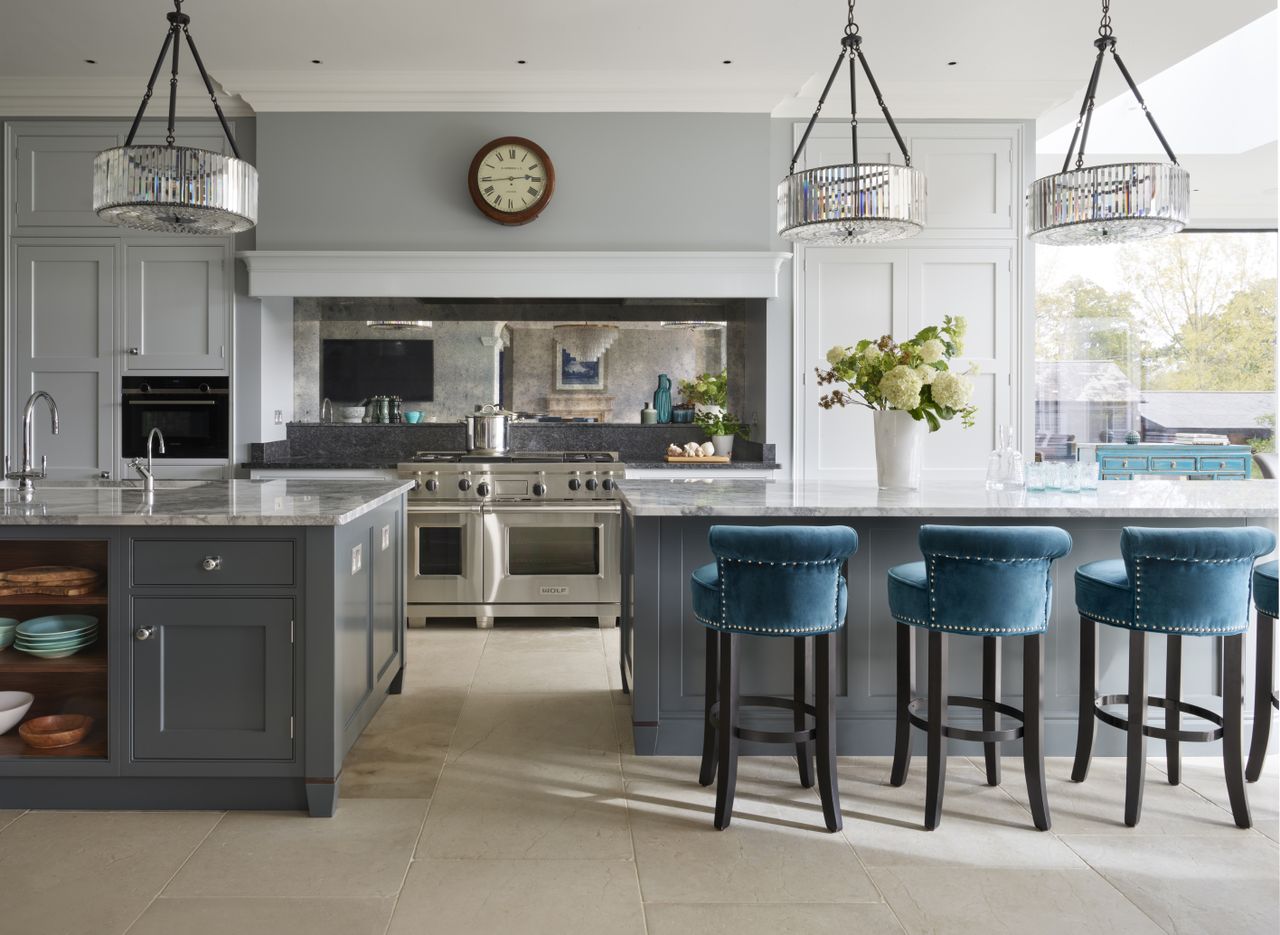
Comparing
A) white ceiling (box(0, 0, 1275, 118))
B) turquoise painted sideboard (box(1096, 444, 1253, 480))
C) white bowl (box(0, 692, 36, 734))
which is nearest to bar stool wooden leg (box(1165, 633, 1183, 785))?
white ceiling (box(0, 0, 1275, 118))

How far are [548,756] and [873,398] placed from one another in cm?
173

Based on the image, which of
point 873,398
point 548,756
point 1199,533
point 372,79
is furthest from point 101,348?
point 1199,533

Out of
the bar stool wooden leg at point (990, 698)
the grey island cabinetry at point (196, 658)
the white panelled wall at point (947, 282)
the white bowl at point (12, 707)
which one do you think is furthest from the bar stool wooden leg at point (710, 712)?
the white panelled wall at point (947, 282)

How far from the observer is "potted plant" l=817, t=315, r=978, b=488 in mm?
3166

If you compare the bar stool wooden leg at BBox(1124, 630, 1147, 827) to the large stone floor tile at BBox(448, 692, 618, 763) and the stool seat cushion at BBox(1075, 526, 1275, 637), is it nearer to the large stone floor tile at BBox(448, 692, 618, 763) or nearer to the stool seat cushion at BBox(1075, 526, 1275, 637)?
the stool seat cushion at BBox(1075, 526, 1275, 637)

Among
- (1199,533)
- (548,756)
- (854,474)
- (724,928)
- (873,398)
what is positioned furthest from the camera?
(854,474)

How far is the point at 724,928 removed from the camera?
1.98 metres

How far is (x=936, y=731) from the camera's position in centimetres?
249

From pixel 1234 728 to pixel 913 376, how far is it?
1.42 meters

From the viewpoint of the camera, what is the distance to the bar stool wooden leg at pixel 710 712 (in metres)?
2.76

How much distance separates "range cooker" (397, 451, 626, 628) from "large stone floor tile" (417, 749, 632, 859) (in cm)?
187

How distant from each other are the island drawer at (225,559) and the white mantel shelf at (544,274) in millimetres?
2681

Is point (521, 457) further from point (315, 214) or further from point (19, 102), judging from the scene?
point (19, 102)

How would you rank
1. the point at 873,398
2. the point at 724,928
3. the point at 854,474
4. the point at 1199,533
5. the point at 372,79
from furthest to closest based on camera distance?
the point at 854,474
the point at 372,79
the point at 873,398
the point at 1199,533
the point at 724,928
